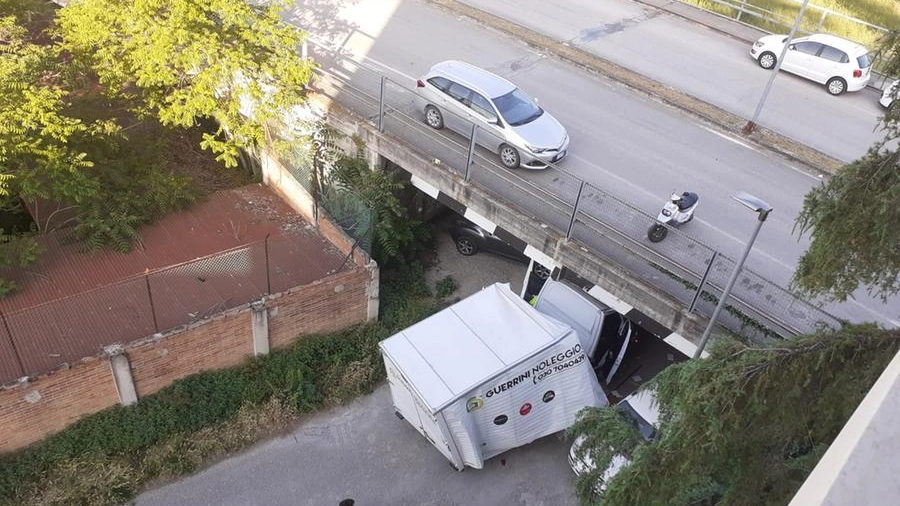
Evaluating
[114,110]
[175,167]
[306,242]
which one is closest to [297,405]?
[306,242]

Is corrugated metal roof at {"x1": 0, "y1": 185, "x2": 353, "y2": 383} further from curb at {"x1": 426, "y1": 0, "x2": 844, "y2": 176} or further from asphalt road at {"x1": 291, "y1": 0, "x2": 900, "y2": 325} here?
curb at {"x1": 426, "y1": 0, "x2": 844, "y2": 176}

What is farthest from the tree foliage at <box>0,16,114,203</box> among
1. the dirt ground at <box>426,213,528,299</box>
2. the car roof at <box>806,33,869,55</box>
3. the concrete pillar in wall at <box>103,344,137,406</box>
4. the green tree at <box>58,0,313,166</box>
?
the car roof at <box>806,33,869,55</box>

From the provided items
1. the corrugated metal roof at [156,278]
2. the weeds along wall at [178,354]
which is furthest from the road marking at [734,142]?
the weeds along wall at [178,354]

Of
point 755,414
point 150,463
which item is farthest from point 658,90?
point 150,463

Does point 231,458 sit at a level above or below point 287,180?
below

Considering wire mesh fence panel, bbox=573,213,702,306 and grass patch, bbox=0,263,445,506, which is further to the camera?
wire mesh fence panel, bbox=573,213,702,306

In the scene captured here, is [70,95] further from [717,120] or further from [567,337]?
[717,120]
